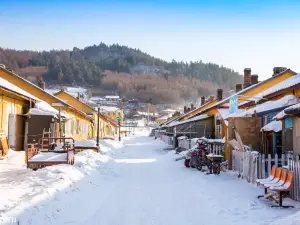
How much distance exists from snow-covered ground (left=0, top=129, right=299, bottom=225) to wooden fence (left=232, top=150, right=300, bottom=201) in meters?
0.45

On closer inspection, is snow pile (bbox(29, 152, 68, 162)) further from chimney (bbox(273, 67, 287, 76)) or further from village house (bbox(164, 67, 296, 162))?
chimney (bbox(273, 67, 287, 76))

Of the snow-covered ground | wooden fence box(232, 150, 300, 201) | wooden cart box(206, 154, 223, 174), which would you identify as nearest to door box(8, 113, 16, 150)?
the snow-covered ground

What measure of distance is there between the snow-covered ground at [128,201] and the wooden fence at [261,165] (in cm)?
45

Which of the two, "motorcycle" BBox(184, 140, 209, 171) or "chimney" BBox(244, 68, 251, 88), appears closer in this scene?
"motorcycle" BBox(184, 140, 209, 171)

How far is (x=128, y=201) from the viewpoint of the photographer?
31.2 ft

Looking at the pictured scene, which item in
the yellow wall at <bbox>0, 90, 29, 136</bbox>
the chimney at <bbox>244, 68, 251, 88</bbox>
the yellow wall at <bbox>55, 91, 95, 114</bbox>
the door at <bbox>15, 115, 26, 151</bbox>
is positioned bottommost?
the door at <bbox>15, 115, 26, 151</bbox>

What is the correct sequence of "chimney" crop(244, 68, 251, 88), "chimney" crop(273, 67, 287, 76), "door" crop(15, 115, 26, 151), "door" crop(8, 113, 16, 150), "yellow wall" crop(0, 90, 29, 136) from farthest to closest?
"chimney" crop(244, 68, 251, 88)
"chimney" crop(273, 67, 287, 76)
"door" crop(15, 115, 26, 151)
"door" crop(8, 113, 16, 150)
"yellow wall" crop(0, 90, 29, 136)

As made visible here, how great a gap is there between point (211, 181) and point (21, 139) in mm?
13524

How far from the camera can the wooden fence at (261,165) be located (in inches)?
353

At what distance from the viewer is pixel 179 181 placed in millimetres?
13672

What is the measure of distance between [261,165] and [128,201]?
16.3 ft

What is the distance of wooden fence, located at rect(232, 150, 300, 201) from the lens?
29.4 feet

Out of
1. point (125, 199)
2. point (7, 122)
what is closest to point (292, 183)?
point (125, 199)

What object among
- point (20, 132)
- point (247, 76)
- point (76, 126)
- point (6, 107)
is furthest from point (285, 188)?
point (76, 126)
